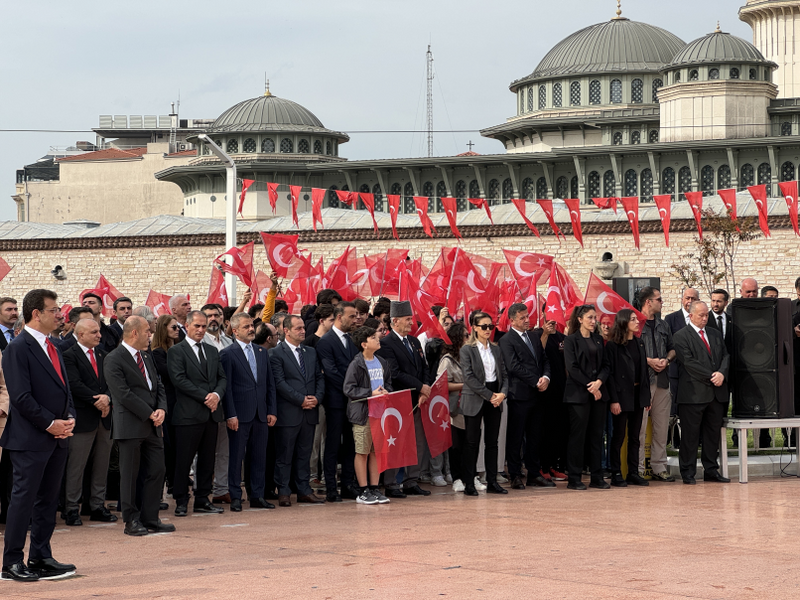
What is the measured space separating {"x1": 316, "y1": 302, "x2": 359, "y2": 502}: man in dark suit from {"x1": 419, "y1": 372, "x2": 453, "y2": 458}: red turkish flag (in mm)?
875

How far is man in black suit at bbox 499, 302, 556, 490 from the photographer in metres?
12.3

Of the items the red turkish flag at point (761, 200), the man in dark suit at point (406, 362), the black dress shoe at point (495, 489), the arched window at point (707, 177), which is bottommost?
the black dress shoe at point (495, 489)

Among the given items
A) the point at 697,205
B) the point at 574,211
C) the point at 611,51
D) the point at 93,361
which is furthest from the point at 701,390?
the point at 611,51

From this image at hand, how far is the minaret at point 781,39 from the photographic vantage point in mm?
57531

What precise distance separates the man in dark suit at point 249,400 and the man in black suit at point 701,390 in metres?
4.62

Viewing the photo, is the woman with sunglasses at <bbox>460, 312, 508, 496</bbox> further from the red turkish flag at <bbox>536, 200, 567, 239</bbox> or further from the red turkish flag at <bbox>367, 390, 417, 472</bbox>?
the red turkish flag at <bbox>536, 200, 567, 239</bbox>

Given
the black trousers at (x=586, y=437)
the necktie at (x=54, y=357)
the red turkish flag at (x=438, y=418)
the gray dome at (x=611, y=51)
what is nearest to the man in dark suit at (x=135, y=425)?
the necktie at (x=54, y=357)

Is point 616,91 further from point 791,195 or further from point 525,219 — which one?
point 791,195

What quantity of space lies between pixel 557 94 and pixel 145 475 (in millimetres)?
51630

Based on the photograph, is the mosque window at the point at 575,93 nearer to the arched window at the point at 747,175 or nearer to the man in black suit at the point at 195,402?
the arched window at the point at 747,175

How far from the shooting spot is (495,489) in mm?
11867

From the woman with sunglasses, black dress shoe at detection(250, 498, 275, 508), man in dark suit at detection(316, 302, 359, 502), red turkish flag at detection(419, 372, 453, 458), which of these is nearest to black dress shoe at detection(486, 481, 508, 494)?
the woman with sunglasses

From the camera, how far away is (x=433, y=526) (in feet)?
31.3

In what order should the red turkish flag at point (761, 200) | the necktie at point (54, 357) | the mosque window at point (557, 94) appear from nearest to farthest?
the necktie at point (54, 357)
the red turkish flag at point (761, 200)
the mosque window at point (557, 94)
